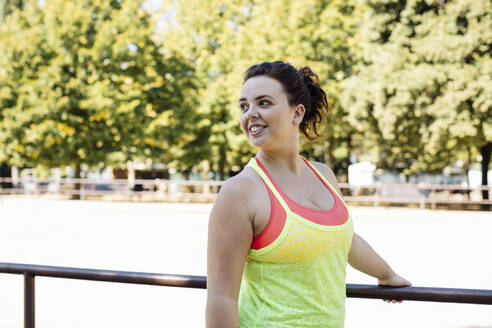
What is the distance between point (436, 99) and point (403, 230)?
8.33m

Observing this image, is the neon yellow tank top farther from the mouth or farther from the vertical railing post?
the vertical railing post

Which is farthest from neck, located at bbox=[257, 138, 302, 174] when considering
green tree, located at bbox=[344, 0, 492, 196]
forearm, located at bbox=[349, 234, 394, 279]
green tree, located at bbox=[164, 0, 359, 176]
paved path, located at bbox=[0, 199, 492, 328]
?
green tree, located at bbox=[164, 0, 359, 176]

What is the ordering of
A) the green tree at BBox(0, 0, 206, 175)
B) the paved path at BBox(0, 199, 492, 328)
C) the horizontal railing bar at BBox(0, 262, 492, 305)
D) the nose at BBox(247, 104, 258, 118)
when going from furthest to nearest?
the green tree at BBox(0, 0, 206, 175) → the paved path at BBox(0, 199, 492, 328) → the horizontal railing bar at BBox(0, 262, 492, 305) → the nose at BBox(247, 104, 258, 118)

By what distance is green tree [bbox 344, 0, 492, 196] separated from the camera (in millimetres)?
18547

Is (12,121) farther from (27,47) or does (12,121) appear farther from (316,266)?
(316,266)

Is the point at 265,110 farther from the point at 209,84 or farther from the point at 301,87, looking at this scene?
the point at 209,84

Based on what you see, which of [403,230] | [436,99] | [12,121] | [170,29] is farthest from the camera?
[170,29]

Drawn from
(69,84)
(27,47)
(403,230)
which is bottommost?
(403,230)

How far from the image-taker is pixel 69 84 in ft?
78.5

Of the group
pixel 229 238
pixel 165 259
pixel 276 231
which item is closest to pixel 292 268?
pixel 276 231

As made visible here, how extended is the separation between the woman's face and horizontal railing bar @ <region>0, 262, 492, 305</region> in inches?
27.1

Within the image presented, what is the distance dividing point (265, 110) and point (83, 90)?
24.3 metres

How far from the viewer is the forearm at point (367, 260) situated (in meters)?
1.91

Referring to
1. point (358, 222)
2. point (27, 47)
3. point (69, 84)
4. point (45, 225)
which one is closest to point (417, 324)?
point (358, 222)
